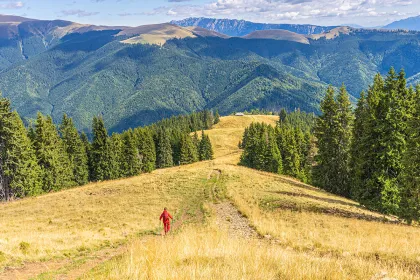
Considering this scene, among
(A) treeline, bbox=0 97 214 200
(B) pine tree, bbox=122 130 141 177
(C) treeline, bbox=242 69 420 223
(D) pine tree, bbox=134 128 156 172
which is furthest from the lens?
(D) pine tree, bbox=134 128 156 172

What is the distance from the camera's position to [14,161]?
52.1 metres

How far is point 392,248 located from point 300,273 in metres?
8.44

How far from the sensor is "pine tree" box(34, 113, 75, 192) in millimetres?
59969

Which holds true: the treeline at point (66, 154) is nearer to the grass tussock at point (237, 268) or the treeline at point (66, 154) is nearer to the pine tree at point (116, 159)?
the pine tree at point (116, 159)

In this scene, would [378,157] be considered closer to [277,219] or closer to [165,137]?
[277,219]

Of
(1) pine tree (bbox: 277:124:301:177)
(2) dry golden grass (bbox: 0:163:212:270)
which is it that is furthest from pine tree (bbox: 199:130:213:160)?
(2) dry golden grass (bbox: 0:163:212:270)

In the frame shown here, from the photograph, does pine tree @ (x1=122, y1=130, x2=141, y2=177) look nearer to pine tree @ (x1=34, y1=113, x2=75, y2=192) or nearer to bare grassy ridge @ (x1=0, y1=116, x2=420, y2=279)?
pine tree @ (x1=34, y1=113, x2=75, y2=192)

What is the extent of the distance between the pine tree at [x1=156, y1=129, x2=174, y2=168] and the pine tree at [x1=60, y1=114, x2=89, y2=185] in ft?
106

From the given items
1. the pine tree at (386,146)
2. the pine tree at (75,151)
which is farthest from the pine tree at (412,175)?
the pine tree at (75,151)

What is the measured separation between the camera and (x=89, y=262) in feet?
44.7

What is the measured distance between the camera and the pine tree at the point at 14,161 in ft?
163

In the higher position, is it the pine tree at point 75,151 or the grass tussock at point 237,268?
the grass tussock at point 237,268

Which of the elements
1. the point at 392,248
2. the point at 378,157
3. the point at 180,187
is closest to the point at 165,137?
the point at 180,187

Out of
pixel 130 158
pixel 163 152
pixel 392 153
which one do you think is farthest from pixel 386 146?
pixel 163 152
